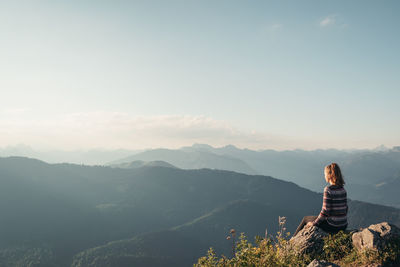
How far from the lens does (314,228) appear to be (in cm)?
1020

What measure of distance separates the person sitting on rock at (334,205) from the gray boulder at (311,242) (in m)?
0.31

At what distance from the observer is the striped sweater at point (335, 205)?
31.8ft

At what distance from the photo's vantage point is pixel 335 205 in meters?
9.77

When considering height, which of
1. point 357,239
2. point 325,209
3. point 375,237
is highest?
point 325,209

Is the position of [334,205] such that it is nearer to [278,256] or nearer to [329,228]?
[329,228]

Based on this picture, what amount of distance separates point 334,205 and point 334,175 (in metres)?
1.03

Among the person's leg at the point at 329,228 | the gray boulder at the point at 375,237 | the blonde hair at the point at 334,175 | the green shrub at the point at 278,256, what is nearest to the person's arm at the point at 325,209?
the person's leg at the point at 329,228

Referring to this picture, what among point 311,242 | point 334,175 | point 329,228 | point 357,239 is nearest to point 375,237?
point 357,239

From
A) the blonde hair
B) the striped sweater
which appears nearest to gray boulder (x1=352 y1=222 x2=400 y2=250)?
the striped sweater

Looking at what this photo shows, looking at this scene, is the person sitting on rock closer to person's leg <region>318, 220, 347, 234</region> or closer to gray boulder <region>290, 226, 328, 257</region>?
person's leg <region>318, 220, 347, 234</region>

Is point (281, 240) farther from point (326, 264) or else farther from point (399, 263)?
point (399, 263)

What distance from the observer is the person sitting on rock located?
382 inches

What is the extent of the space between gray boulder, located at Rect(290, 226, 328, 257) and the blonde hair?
1871mm

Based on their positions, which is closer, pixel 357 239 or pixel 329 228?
pixel 357 239
